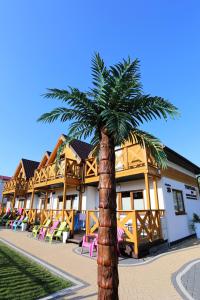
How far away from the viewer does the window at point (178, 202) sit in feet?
36.2

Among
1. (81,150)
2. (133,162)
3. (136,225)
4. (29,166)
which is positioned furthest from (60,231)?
(29,166)

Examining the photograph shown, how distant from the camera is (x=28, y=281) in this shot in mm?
4707

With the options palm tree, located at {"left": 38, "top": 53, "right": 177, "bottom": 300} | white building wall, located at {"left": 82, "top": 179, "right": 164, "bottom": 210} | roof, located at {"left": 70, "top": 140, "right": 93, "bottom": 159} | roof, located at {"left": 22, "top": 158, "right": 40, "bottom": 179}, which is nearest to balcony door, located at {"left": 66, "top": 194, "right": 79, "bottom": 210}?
white building wall, located at {"left": 82, "top": 179, "right": 164, "bottom": 210}

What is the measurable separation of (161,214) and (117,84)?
800cm

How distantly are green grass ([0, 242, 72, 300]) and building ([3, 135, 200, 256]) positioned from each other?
3.03m

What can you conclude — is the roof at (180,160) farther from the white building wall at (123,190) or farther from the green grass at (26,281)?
the green grass at (26,281)

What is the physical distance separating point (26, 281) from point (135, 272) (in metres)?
2.92

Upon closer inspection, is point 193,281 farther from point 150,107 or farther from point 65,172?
point 65,172

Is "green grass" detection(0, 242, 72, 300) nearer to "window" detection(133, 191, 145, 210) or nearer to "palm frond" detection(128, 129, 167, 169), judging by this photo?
"palm frond" detection(128, 129, 167, 169)

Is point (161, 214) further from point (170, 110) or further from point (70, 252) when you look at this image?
point (170, 110)

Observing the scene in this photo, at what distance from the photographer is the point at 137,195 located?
11.2 m

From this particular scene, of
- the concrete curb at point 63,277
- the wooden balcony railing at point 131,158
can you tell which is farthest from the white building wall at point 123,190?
the concrete curb at point 63,277

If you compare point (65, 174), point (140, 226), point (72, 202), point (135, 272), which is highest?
point (65, 174)

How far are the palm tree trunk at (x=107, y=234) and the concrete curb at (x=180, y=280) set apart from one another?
269 cm
